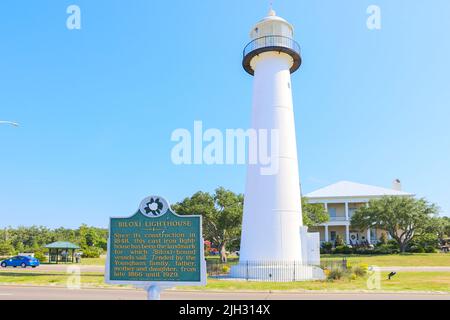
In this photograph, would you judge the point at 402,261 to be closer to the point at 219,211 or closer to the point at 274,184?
the point at 219,211

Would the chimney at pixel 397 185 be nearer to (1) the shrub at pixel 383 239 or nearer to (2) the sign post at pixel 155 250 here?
(1) the shrub at pixel 383 239

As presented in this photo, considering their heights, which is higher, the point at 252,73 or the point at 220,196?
the point at 252,73

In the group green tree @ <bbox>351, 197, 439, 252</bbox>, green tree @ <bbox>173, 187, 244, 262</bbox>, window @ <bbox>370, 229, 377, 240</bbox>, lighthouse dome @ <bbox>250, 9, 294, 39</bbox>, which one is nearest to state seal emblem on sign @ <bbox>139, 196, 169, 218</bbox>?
lighthouse dome @ <bbox>250, 9, 294, 39</bbox>

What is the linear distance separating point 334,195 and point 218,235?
2788 cm

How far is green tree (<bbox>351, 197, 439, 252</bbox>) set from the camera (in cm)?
4919

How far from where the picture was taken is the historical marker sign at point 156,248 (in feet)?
27.5

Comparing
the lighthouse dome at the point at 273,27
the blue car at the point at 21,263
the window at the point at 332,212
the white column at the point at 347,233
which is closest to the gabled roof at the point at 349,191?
the window at the point at 332,212

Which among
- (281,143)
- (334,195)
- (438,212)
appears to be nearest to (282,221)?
(281,143)

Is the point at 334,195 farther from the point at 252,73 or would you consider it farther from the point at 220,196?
the point at 252,73

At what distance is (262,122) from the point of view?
22781mm

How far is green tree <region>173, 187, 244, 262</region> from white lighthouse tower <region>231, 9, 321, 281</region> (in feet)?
45.0

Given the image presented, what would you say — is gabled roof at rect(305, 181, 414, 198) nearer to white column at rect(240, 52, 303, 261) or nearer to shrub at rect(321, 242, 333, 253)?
shrub at rect(321, 242, 333, 253)

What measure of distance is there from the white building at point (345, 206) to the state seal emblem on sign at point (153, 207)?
52994 millimetres
